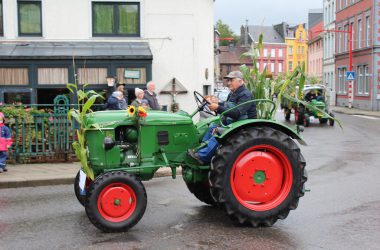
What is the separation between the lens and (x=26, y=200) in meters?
8.37

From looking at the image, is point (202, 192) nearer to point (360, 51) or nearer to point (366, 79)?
point (366, 79)

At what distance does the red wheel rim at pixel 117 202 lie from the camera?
20.2 feet

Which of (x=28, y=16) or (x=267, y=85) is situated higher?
(x=28, y=16)

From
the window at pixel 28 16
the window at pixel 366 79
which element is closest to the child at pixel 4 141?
the window at pixel 28 16

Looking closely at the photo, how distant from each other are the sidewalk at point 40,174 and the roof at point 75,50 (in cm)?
549

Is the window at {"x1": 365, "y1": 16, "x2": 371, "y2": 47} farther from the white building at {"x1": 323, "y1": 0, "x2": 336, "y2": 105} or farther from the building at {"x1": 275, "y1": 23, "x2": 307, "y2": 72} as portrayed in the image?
the building at {"x1": 275, "y1": 23, "x2": 307, "y2": 72}

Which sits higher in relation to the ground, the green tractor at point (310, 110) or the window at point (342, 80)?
the window at point (342, 80)

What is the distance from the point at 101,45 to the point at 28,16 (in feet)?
7.96

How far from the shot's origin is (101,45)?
55.8 ft

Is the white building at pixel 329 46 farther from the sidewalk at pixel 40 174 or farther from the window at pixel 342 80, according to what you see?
the sidewalk at pixel 40 174

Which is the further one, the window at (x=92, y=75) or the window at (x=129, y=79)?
the window at (x=129, y=79)

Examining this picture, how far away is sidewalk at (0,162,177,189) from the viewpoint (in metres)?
9.59

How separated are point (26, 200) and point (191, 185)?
8.72 ft

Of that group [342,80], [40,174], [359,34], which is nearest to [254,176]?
[40,174]
